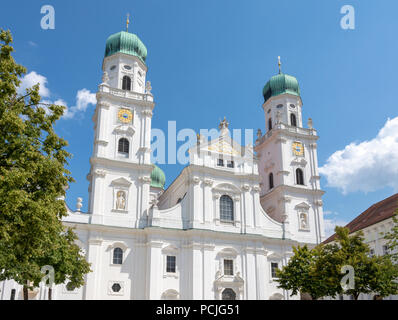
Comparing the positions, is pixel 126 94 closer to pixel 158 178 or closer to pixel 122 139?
pixel 122 139

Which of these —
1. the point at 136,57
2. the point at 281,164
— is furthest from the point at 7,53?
the point at 281,164

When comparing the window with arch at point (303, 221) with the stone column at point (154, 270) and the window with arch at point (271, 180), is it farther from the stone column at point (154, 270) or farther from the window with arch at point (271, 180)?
the stone column at point (154, 270)

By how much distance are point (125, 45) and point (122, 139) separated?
10.9m

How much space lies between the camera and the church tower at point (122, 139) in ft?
118

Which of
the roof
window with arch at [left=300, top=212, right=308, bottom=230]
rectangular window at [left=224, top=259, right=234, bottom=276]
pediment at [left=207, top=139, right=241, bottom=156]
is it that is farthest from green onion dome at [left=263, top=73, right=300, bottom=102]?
rectangular window at [left=224, top=259, right=234, bottom=276]

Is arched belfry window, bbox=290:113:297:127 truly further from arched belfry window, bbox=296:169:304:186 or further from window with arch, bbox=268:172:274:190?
window with arch, bbox=268:172:274:190

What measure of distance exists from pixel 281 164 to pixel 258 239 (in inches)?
384

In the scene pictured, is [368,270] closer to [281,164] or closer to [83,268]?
[83,268]

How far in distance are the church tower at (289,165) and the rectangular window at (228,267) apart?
6811 millimetres

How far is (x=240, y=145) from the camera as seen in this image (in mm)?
41562

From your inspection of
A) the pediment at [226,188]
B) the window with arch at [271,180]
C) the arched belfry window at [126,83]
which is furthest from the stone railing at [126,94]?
the window with arch at [271,180]

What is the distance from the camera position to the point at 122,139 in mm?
38594

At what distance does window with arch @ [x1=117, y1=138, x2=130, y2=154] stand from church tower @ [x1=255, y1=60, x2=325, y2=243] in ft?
53.6

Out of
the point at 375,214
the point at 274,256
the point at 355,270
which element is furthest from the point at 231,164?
the point at 355,270
